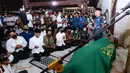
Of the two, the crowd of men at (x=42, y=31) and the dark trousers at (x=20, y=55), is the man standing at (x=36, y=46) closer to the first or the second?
the crowd of men at (x=42, y=31)

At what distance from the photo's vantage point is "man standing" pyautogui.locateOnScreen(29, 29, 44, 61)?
5.79 meters

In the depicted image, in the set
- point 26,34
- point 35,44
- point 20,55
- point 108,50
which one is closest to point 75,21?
A: point 26,34

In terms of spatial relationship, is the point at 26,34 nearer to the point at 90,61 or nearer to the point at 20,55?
the point at 20,55

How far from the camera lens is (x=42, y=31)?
275 inches

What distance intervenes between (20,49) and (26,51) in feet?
0.97

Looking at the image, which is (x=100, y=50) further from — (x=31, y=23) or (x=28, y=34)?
(x=31, y=23)

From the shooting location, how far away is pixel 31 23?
8.07 meters

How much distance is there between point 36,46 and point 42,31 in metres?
1.29

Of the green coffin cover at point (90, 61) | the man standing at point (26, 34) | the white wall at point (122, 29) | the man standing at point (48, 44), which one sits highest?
the white wall at point (122, 29)

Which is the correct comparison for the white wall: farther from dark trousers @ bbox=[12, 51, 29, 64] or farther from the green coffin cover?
dark trousers @ bbox=[12, 51, 29, 64]

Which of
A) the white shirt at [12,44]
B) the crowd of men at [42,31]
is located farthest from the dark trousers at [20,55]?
the white shirt at [12,44]

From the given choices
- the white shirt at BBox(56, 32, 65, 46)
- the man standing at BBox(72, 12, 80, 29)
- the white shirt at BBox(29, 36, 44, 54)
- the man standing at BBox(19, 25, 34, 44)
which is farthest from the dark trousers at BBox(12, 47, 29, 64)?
the man standing at BBox(72, 12, 80, 29)

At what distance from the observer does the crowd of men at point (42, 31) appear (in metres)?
5.78

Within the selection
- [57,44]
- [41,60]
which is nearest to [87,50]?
[41,60]
